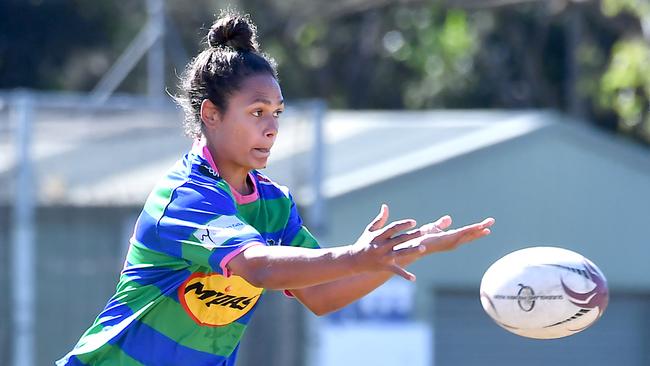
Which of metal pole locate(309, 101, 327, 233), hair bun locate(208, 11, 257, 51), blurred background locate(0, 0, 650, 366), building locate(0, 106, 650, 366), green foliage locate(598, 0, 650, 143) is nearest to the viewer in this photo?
hair bun locate(208, 11, 257, 51)

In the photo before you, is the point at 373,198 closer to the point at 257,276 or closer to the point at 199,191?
the point at 199,191

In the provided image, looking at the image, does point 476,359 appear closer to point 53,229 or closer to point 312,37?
point 53,229

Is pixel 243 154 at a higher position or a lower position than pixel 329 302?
higher

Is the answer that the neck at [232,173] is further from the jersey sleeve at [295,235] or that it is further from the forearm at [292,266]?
the forearm at [292,266]

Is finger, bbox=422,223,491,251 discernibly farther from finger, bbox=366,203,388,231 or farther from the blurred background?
the blurred background

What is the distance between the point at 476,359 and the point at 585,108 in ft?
34.8

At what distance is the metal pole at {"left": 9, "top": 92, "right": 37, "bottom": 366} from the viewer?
33.5 ft

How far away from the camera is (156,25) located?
15.0 m

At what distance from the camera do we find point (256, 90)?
3.92 metres

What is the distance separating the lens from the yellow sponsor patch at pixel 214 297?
156 inches

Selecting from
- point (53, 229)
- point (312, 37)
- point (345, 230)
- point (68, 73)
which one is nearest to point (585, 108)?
point (312, 37)

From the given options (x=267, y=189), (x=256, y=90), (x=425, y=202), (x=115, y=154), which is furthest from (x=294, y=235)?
(x=425, y=202)

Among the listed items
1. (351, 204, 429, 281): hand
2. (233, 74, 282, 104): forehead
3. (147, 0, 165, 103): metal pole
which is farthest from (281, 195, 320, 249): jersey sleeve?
(147, 0, 165, 103): metal pole

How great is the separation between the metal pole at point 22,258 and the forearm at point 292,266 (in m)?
6.92
